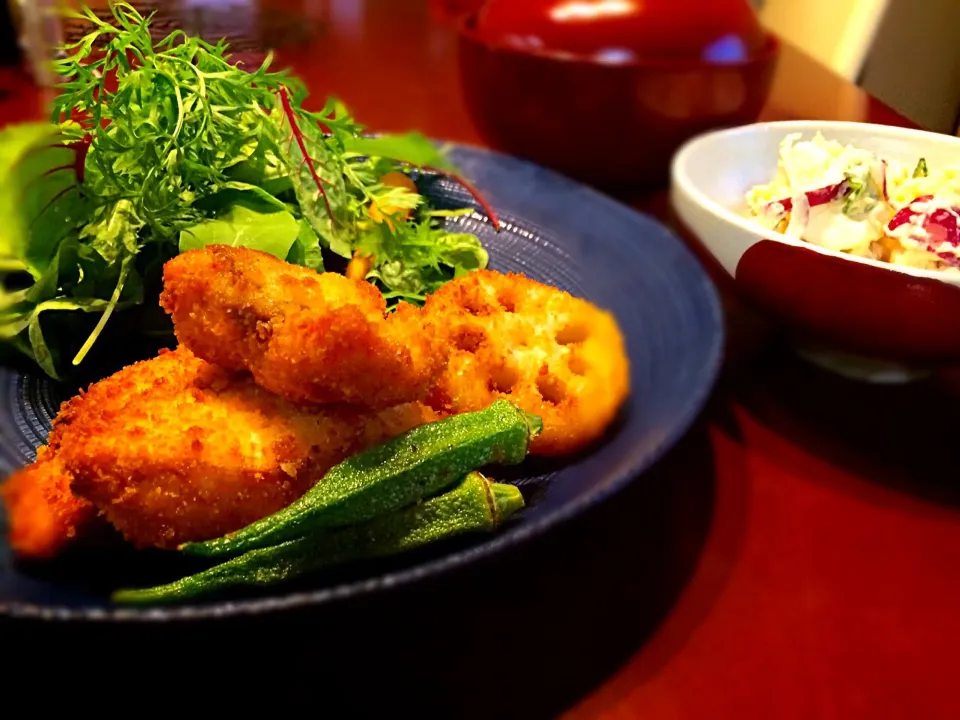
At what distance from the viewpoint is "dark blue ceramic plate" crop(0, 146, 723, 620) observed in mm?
652

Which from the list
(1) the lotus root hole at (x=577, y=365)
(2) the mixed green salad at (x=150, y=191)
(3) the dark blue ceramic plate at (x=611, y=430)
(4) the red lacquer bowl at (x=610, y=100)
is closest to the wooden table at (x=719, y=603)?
(3) the dark blue ceramic plate at (x=611, y=430)

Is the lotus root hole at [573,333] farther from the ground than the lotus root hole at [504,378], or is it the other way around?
the lotus root hole at [573,333]

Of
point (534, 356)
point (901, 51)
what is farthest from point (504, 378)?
point (901, 51)

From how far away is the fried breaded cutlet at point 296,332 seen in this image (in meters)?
0.76

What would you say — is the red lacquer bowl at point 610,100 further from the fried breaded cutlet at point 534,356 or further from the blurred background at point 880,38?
the fried breaded cutlet at point 534,356

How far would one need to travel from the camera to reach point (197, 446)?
0.76 m

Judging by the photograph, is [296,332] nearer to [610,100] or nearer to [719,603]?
[719,603]

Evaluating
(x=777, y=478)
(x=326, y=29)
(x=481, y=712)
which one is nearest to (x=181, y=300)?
(x=481, y=712)

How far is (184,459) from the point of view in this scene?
0.75 meters

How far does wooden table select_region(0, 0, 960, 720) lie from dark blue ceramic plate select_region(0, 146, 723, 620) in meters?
0.03

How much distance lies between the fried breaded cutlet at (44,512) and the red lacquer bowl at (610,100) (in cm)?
99

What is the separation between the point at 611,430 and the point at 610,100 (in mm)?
703

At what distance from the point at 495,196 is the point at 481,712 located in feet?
2.90

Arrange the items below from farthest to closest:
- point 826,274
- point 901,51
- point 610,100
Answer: point 610,100, point 901,51, point 826,274
